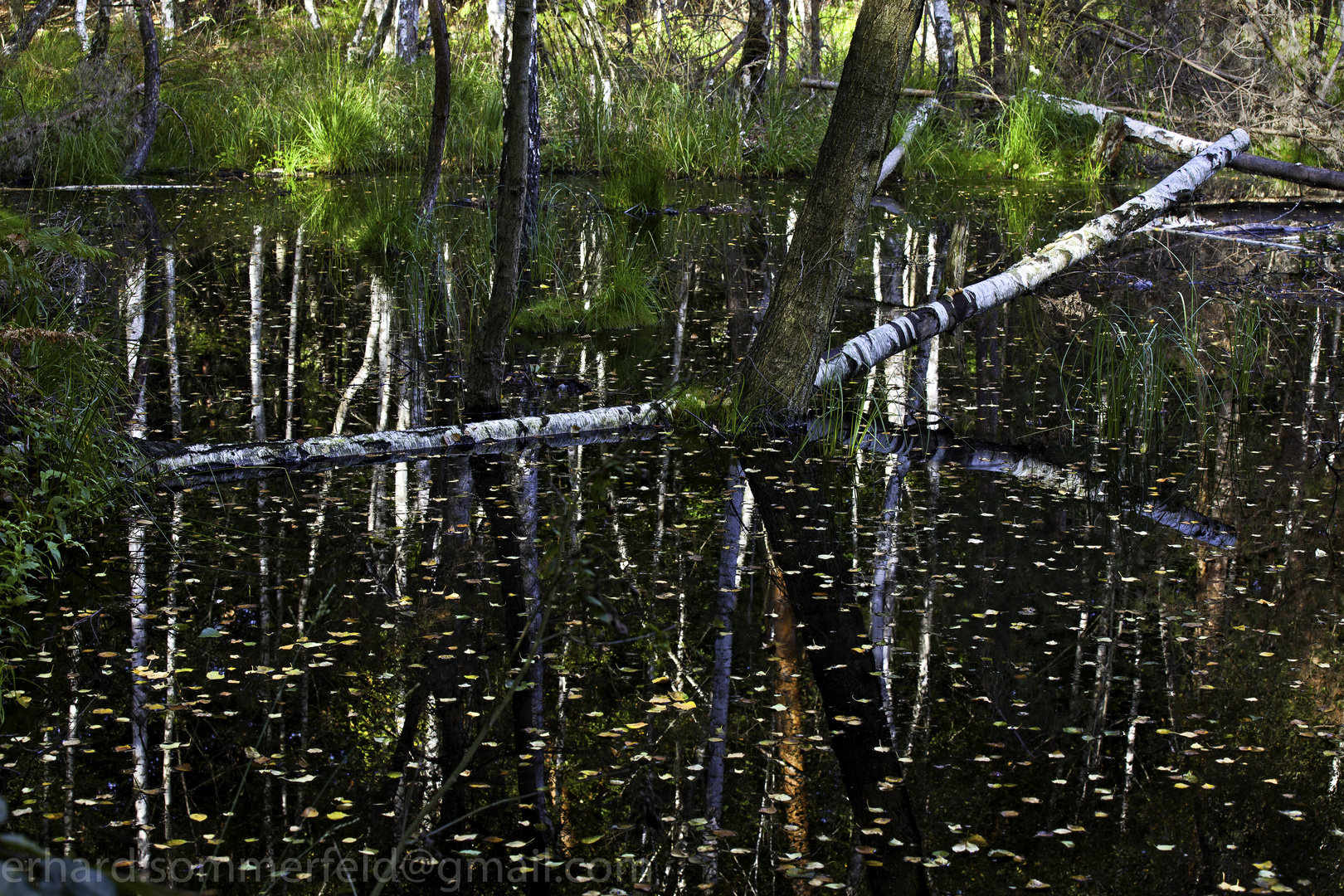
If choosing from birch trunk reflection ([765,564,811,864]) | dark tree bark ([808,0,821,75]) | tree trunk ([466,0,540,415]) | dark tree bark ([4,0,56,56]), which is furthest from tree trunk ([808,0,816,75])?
birch trunk reflection ([765,564,811,864])

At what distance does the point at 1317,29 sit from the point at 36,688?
13.9 m

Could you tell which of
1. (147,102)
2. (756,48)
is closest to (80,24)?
(147,102)

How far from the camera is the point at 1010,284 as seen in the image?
657 cm

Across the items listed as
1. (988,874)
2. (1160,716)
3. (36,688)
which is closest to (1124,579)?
(1160,716)

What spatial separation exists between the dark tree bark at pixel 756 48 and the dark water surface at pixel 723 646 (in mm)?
9589

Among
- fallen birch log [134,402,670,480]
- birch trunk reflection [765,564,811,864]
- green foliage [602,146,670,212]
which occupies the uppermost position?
green foliage [602,146,670,212]

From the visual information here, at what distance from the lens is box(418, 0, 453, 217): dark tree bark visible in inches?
282

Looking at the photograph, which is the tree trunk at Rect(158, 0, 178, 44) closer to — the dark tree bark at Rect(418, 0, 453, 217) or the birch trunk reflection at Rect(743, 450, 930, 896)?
the dark tree bark at Rect(418, 0, 453, 217)

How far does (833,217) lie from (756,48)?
452 inches

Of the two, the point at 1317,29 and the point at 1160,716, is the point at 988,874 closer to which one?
the point at 1160,716

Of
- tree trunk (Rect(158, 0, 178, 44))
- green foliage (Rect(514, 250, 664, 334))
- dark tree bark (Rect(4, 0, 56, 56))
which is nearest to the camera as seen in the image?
green foliage (Rect(514, 250, 664, 334))

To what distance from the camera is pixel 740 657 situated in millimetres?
3316

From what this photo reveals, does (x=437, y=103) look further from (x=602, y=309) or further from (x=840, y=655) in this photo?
(x=840, y=655)

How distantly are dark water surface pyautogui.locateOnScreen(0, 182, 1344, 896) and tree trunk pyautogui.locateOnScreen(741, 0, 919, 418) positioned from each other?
0.37 meters
